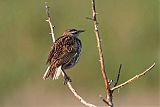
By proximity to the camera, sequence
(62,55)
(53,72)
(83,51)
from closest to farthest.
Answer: (53,72) < (62,55) < (83,51)

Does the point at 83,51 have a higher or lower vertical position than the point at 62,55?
lower

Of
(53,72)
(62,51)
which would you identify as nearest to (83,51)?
(62,51)

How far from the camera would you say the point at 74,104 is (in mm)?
11555

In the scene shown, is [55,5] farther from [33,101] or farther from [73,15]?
[33,101]

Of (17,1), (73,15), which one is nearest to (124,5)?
(73,15)

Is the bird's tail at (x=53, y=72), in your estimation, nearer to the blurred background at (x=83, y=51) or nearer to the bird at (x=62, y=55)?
the bird at (x=62, y=55)

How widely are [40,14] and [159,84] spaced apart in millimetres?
2091

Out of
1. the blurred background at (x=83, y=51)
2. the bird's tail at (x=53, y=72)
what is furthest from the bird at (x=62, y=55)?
the blurred background at (x=83, y=51)

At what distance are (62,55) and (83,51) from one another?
16.2 feet

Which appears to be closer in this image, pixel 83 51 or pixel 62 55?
pixel 62 55

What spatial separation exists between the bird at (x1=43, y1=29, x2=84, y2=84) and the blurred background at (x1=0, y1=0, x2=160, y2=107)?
4.49 m

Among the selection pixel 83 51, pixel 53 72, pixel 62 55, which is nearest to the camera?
pixel 53 72

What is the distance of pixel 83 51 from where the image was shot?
1132cm

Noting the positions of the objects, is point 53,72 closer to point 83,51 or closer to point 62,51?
point 62,51
